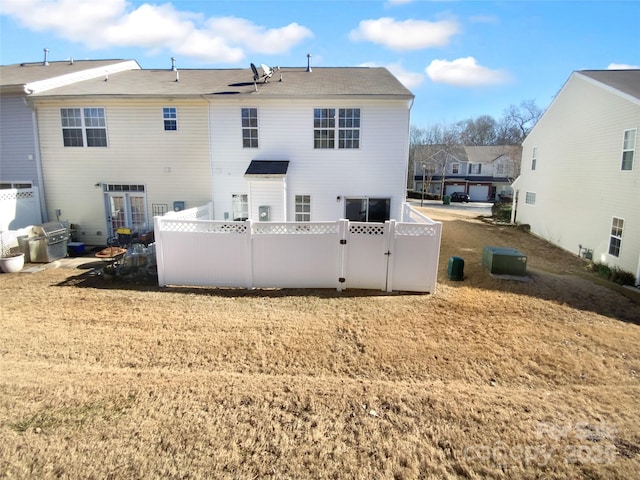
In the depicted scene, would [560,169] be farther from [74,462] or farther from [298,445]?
[74,462]

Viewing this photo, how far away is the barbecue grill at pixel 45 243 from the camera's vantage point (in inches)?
416

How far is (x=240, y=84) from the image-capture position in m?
13.7

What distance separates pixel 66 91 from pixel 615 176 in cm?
2025

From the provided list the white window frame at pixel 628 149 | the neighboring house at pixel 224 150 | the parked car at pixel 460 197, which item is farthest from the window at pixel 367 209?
the parked car at pixel 460 197

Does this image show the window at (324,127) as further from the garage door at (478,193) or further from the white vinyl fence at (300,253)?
the garage door at (478,193)

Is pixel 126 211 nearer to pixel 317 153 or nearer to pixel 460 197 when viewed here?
pixel 317 153

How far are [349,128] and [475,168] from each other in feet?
138

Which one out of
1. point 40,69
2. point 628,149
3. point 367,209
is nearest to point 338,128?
point 367,209

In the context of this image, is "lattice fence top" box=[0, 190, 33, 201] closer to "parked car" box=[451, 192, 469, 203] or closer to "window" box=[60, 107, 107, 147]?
"window" box=[60, 107, 107, 147]

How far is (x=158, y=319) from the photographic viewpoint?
681 centimetres

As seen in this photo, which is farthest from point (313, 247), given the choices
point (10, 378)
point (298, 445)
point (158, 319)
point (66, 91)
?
point (66, 91)

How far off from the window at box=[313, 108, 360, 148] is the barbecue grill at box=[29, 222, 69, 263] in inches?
361

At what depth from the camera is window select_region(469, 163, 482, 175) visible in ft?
158

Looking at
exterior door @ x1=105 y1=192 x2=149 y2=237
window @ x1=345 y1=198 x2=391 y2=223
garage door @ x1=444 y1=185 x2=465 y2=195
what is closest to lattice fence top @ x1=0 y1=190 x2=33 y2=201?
exterior door @ x1=105 y1=192 x2=149 y2=237
